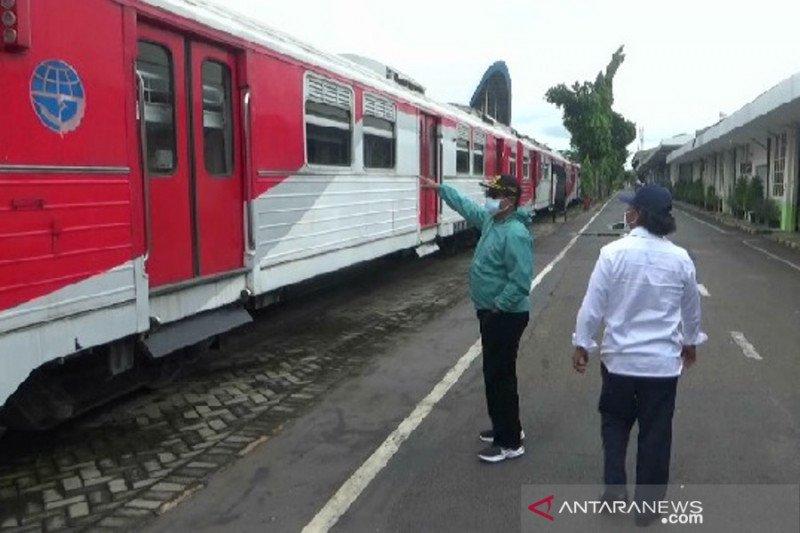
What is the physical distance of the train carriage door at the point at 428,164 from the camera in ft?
42.2

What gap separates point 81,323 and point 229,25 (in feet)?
9.60

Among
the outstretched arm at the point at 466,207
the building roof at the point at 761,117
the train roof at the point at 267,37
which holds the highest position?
the building roof at the point at 761,117

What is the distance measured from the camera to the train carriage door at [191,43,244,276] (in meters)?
6.04

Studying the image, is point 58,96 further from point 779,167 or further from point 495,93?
point 495,93

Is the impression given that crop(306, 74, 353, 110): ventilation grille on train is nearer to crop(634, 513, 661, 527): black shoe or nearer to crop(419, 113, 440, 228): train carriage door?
crop(419, 113, 440, 228): train carriage door

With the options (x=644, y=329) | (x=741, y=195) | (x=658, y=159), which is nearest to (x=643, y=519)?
(x=644, y=329)

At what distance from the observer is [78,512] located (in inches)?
165

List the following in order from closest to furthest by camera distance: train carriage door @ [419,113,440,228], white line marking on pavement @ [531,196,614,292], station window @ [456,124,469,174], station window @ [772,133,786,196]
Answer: train carriage door @ [419,113,440,228] → white line marking on pavement @ [531,196,614,292] → station window @ [456,124,469,174] → station window @ [772,133,786,196]

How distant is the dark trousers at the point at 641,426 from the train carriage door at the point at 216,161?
3465mm

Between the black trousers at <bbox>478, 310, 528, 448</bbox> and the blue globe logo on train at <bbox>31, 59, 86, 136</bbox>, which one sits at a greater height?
the blue globe logo on train at <bbox>31, 59, 86, 136</bbox>

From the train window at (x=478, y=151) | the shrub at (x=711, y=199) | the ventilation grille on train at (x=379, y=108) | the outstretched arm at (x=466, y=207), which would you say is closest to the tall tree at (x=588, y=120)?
the shrub at (x=711, y=199)

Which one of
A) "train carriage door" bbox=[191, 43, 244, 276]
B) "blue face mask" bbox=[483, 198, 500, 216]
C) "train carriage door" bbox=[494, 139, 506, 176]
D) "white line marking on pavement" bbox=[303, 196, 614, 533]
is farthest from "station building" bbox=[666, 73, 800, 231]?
"blue face mask" bbox=[483, 198, 500, 216]

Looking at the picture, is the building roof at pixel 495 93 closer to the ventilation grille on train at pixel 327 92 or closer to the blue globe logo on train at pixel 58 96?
the ventilation grille on train at pixel 327 92

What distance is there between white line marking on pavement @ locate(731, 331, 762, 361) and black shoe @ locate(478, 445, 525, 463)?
3727 millimetres
